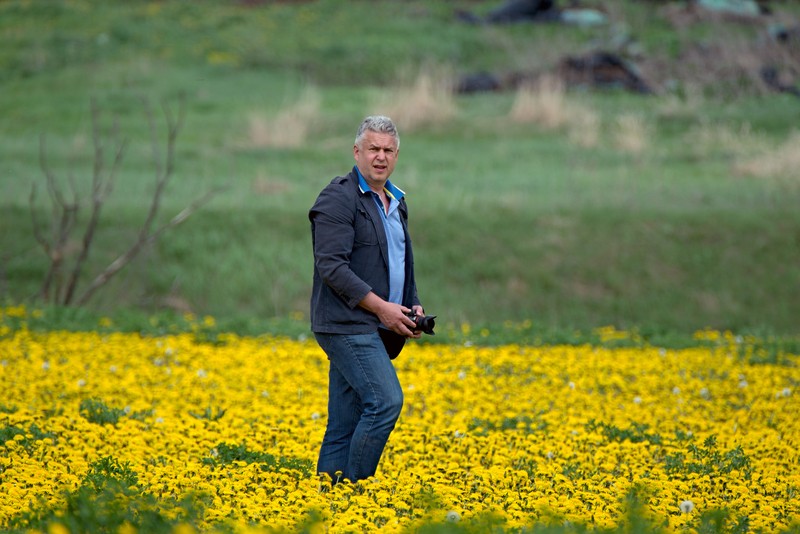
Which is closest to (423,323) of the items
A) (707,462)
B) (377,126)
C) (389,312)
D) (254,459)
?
(389,312)

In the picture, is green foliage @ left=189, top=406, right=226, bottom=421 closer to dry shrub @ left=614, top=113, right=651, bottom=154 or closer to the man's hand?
the man's hand

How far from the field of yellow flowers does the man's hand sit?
0.71 metres

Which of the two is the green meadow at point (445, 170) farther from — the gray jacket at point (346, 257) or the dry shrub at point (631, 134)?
the gray jacket at point (346, 257)

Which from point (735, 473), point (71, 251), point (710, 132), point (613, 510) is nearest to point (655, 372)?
point (735, 473)

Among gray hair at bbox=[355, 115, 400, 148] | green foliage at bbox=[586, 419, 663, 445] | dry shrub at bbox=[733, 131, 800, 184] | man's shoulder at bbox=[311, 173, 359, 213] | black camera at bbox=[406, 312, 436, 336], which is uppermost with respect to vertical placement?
gray hair at bbox=[355, 115, 400, 148]

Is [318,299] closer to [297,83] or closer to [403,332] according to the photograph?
[403,332]

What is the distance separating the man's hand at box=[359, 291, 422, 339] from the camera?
4957 millimetres

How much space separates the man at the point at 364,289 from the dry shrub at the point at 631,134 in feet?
49.4

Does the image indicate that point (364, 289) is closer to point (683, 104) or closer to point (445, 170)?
point (445, 170)

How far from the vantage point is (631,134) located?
20.2 meters

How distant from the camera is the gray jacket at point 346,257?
4.96 metres

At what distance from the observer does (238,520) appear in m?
4.29

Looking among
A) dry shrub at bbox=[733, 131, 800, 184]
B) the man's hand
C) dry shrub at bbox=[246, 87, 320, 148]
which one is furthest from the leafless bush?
dry shrub at bbox=[733, 131, 800, 184]

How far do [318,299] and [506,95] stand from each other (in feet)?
69.2
